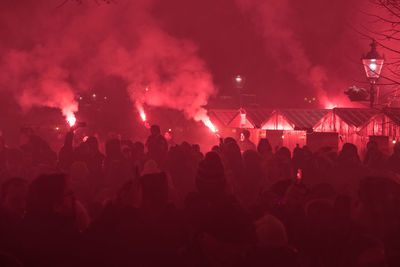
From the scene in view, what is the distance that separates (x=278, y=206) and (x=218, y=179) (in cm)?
73

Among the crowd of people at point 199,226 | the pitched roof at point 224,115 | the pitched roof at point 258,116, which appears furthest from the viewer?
the pitched roof at point 224,115

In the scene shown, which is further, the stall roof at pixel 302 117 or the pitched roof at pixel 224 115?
the pitched roof at pixel 224 115

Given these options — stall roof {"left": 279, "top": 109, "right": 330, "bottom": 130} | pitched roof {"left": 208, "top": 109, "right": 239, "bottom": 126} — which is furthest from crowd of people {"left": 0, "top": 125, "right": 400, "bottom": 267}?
pitched roof {"left": 208, "top": 109, "right": 239, "bottom": 126}

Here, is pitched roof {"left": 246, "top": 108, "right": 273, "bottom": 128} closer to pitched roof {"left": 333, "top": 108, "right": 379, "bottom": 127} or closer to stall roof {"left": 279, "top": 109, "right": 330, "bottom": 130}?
stall roof {"left": 279, "top": 109, "right": 330, "bottom": 130}

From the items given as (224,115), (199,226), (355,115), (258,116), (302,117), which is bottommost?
(199,226)

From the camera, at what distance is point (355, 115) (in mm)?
18297

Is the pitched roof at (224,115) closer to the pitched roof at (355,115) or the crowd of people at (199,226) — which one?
the pitched roof at (355,115)

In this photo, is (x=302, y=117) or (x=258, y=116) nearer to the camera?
(x=302, y=117)

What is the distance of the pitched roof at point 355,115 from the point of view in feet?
58.5

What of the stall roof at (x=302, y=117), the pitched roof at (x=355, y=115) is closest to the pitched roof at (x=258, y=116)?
the stall roof at (x=302, y=117)

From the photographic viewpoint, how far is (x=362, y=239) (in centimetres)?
414

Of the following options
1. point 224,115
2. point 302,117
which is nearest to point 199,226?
point 302,117

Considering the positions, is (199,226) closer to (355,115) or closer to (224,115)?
(355,115)

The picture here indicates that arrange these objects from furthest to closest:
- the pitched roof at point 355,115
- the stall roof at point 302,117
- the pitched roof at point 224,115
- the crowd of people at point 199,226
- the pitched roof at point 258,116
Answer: the pitched roof at point 224,115, the pitched roof at point 258,116, the stall roof at point 302,117, the pitched roof at point 355,115, the crowd of people at point 199,226
